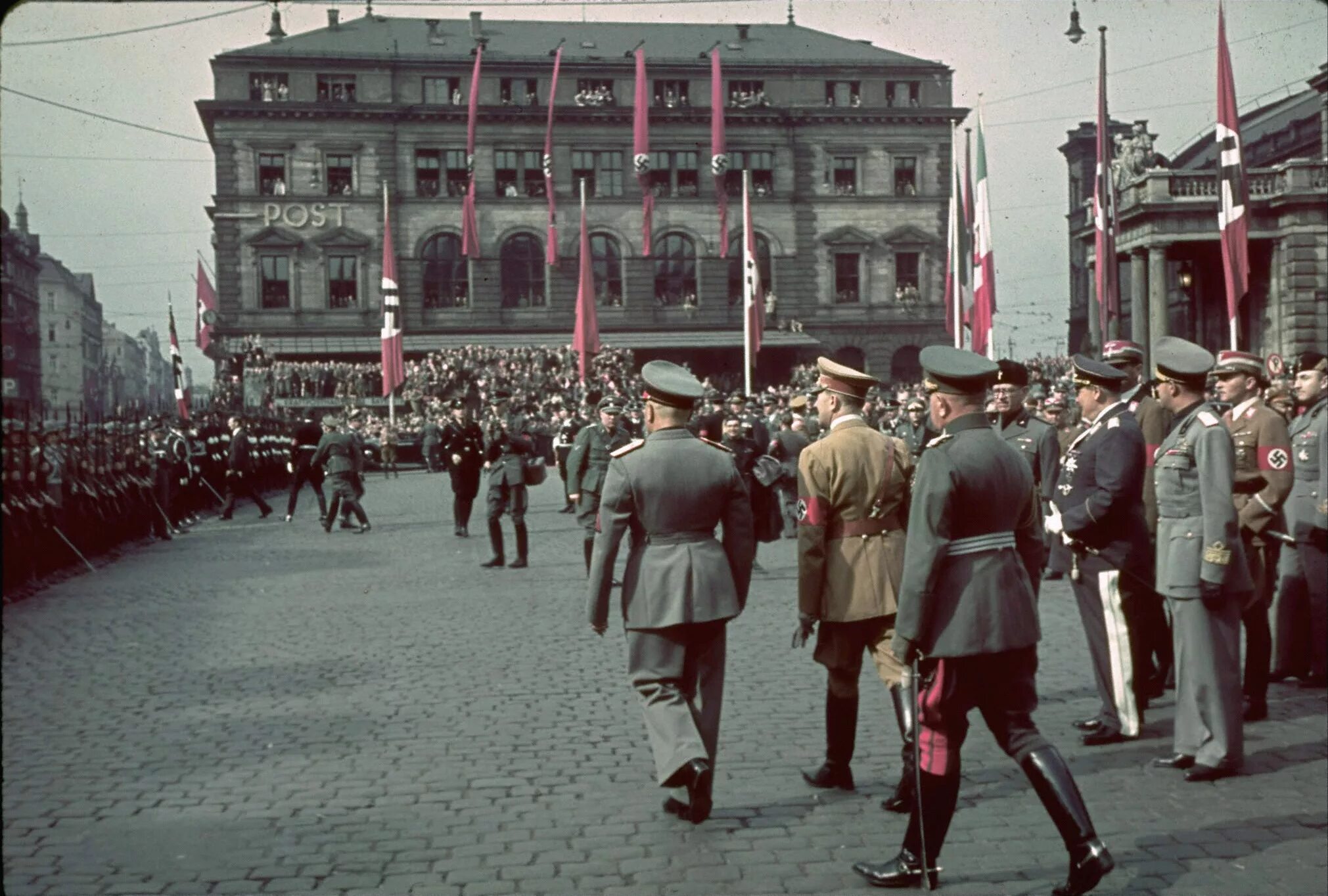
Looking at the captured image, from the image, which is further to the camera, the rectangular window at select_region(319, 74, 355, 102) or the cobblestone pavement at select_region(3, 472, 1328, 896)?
the rectangular window at select_region(319, 74, 355, 102)

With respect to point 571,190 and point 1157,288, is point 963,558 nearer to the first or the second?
point 1157,288

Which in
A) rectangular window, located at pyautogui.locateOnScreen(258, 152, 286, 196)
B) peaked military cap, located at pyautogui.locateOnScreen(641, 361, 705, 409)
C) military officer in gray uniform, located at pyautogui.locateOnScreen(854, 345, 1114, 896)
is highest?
rectangular window, located at pyautogui.locateOnScreen(258, 152, 286, 196)

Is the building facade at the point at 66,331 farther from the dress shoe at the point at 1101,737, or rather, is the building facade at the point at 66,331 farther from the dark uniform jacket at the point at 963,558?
the dress shoe at the point at 1101,737

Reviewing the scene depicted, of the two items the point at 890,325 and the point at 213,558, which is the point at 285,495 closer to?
the point at 213,558

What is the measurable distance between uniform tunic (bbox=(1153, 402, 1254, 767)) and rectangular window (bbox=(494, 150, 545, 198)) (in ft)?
188

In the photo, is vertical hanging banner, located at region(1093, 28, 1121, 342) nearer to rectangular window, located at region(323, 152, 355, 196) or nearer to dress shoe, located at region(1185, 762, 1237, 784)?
dress shoe, located at region(1185, 762, 1237, 784)

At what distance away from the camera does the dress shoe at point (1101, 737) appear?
6.76 m

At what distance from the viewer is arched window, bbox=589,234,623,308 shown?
205ft

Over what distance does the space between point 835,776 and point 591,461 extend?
774 cm

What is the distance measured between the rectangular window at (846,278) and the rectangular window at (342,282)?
21.0 metres

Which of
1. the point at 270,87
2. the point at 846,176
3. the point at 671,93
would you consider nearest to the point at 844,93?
the point at 846,176

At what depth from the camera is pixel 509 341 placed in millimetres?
61125

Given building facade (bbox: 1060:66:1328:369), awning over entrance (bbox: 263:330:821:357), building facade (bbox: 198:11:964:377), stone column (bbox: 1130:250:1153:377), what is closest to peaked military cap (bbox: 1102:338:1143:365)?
building facade (bbox: 1060:66:1328:369)

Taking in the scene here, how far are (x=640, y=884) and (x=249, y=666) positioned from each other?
208 inches
